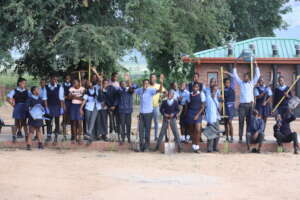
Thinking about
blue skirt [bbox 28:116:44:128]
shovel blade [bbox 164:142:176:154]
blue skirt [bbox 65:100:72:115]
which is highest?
blue skirt [bbox 65:100:72:115]

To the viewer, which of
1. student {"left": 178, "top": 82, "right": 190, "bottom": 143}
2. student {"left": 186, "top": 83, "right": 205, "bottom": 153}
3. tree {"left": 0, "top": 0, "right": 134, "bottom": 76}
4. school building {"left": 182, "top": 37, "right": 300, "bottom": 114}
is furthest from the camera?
school building {"left": 182, "top": 37, "right": 300, "bottom": 114}

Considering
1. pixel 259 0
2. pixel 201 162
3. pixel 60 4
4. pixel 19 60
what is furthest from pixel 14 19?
pixel 259 0

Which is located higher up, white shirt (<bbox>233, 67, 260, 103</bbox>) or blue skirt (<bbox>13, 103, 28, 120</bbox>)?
white shirt (<bbox>233, 67, 260, 103</bbox>)

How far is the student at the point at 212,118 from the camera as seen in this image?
14.0 meters

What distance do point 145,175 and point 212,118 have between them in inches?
153

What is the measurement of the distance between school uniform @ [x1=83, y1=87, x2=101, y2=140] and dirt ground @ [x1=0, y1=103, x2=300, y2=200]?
715 mm

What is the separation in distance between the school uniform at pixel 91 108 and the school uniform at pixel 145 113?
1.14 metres

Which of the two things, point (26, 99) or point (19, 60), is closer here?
point (26, 99)

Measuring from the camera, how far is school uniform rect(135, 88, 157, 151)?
14.0 m

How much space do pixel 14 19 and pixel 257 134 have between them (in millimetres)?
6841

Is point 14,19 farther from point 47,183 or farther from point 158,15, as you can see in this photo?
point 47,183

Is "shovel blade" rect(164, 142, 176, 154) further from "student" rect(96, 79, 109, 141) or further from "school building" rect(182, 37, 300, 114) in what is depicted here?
"school building" rect(182, 37, 300, 114)

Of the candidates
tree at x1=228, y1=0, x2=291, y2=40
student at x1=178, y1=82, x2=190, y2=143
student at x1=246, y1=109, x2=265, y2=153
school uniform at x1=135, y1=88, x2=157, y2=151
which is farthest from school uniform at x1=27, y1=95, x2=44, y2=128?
tree at x1=228, y1=0, x2=291, y2=40

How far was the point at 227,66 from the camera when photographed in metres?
26.9
